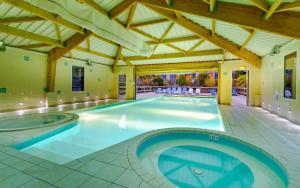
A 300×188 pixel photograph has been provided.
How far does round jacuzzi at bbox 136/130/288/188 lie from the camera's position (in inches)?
85.3

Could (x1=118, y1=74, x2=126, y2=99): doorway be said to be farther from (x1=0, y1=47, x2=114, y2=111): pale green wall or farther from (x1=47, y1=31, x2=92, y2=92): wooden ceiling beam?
(x1=47, y1=31, x2=92, y2=92): wooden ceiling beam

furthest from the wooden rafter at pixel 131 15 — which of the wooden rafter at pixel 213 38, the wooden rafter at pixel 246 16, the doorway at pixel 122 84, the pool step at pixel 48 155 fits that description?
the doorway at pixel 122 84

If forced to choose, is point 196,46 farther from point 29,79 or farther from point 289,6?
point 29,79

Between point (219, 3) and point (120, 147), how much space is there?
367cm

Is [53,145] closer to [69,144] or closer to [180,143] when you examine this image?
[69,144]

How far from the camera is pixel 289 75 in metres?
5.00

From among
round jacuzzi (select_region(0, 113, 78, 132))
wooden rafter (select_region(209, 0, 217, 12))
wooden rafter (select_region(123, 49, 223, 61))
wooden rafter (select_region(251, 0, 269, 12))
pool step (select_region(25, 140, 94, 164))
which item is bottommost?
pool step (select_region(25, 140, 94, 164))

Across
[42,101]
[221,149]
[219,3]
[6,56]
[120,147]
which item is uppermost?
[219,3]

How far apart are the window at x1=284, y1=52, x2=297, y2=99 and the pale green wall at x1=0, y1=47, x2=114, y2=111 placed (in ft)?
30.8

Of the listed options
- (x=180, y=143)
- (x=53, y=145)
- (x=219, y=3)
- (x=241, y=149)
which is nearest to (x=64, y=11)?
(x=53, y=145)

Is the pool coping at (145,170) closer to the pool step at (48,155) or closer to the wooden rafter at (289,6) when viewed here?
the pool step at (48,155)

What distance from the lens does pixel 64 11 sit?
10.4 ft

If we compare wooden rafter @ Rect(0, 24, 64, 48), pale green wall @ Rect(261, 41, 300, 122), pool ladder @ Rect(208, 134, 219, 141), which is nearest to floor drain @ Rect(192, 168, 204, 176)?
pool ladder @ Rect(208, 134, 219, 141)

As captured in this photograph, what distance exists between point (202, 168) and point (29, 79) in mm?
7776
